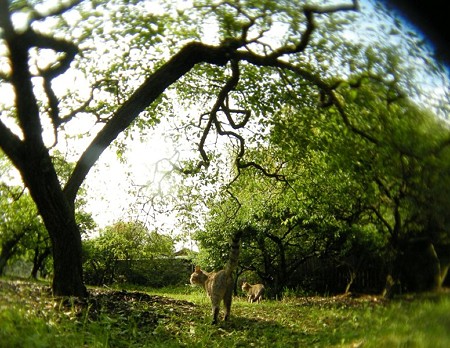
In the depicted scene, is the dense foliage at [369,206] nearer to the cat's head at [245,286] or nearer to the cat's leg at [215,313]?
the cat's leg at [215,313]

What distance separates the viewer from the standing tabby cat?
174 inches

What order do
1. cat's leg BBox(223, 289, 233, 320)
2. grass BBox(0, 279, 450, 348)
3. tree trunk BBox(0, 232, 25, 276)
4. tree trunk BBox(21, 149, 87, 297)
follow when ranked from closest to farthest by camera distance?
grass BBox(0, 279, 450, 348)
tree trunk BBox(0, 232, 25, 276)
tree trunk BBox(21, 149, 87, 297)
cat's leg BBox(223, 289, 233, 320)

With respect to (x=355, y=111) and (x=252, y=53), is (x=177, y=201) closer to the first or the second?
(x=252, y=53)

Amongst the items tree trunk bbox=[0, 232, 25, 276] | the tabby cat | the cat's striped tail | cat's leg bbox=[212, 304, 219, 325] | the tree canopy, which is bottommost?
cat's leg bbox=[212, 304, 219, 325]

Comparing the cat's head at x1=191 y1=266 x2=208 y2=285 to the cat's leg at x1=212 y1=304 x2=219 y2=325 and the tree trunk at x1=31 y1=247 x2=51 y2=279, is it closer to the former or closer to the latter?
the cat's leg at x1=212 y1=304 x2=219 y2=325

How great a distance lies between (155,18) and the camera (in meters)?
3.31

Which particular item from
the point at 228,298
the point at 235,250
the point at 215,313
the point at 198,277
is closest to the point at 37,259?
the point at 198,277

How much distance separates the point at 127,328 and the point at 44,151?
2172 mm

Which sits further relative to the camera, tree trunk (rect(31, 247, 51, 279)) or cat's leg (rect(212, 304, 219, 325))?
tree trunk (rect(31, 247, 51, 279))

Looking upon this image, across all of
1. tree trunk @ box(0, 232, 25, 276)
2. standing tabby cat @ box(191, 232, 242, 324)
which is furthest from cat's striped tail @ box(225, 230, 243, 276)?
tree trunk @ box(0, 232, 25, 276)

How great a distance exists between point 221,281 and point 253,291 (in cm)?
44

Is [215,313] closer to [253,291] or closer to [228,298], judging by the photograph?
[253,291]

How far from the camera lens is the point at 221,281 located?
4.82 meters

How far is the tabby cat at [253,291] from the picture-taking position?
3.93 meters
